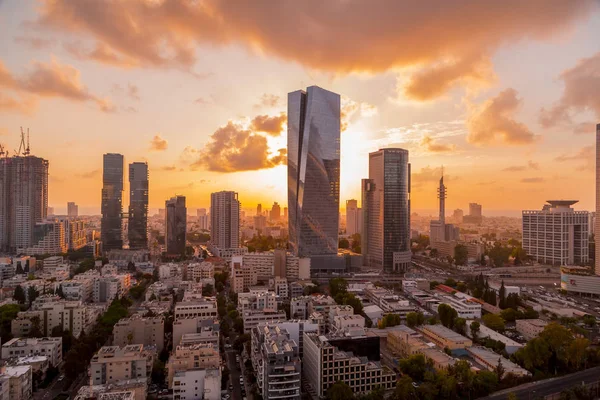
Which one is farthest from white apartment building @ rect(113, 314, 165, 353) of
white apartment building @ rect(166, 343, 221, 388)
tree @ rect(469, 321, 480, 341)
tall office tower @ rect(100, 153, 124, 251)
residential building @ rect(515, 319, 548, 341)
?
tall office tower @ rect(100, 153, 124, 251)

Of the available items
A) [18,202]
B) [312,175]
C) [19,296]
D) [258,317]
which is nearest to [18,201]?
[18,202]

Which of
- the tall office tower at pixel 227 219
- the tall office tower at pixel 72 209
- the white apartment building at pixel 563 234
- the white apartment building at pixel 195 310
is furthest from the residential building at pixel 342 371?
the tall office tower at pixel 72 209

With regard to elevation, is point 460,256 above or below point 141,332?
above

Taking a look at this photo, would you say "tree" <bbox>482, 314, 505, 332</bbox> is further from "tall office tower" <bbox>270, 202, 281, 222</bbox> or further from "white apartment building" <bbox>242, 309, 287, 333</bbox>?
"tall office tower" <bbox>270, 202, 281, 222</bbox>

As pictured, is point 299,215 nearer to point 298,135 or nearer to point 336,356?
point 298,135

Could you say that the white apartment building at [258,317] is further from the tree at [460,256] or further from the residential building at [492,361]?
the tree at [460,256]

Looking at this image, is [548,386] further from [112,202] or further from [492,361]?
[112,202]
